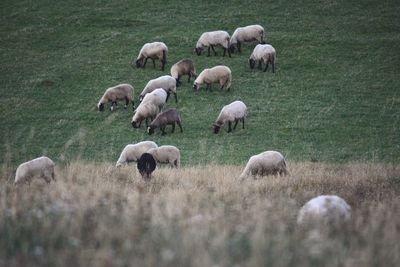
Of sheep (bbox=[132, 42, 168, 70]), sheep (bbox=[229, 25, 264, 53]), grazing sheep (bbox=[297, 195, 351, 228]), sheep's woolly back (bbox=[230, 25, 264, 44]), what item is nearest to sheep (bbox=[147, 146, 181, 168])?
grazing sheep (bbox=[297, 195, 351, 228])

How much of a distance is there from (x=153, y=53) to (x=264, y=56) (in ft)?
19.4

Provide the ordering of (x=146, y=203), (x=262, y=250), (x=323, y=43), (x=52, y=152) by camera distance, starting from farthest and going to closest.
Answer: (x=323, y=43) < (x=52, y=152) < (x=146, y=203) < (x=262, y=250)

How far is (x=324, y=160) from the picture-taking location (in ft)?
65.9

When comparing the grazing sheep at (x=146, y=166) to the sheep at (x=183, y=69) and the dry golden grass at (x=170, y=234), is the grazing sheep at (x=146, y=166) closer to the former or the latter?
the dry golden grass at (x=170, y=234)

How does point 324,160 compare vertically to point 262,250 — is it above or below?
below

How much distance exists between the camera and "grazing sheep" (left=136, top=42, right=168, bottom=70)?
1231 inches

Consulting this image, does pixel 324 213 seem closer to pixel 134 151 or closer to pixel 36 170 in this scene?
pixel 36 170

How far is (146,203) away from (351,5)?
125ft

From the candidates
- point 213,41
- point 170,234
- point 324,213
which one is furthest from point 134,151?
point 213,41

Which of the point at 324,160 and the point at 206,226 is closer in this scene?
the point at 206,226

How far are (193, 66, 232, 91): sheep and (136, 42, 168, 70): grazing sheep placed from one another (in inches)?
148

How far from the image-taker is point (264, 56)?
99.1 ft

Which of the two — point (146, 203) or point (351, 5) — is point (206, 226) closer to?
point (146, 203)

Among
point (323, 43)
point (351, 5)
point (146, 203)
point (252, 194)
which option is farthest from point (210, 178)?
point (351, 5)
